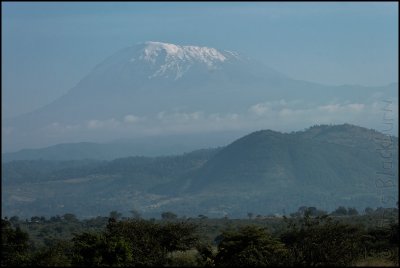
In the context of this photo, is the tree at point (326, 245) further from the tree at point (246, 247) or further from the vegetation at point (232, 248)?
the tree at point (246, 247)

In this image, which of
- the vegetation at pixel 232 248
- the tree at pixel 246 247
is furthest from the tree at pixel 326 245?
the tree at pixel 246 247

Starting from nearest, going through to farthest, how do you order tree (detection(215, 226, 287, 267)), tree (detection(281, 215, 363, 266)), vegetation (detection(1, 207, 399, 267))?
1. tree (detection(281, 215, 363, 266))
2. vegetation (detection(1, 207, 399, 267))
3. tree (detection(215, 226, 287, 267))

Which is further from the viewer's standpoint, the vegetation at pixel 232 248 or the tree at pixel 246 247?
the tree at pixel 246 247

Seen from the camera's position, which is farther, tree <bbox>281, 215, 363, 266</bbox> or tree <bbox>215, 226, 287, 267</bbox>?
tree <bbox>215, 226, 287, 267</bbox>

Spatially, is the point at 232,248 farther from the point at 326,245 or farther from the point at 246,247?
the point at 326,245

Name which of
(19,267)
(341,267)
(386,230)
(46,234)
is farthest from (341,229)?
(46,234)

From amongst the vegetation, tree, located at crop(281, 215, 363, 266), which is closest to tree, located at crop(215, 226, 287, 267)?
the vegetation

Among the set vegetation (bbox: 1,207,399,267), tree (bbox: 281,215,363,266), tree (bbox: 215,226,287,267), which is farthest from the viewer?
tree (bbox: 215,226,287,267)

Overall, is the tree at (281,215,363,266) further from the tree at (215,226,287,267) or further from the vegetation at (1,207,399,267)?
the tree at (215,226,287,267)

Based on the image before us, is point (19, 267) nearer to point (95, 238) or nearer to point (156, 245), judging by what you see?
point (95, 238)
